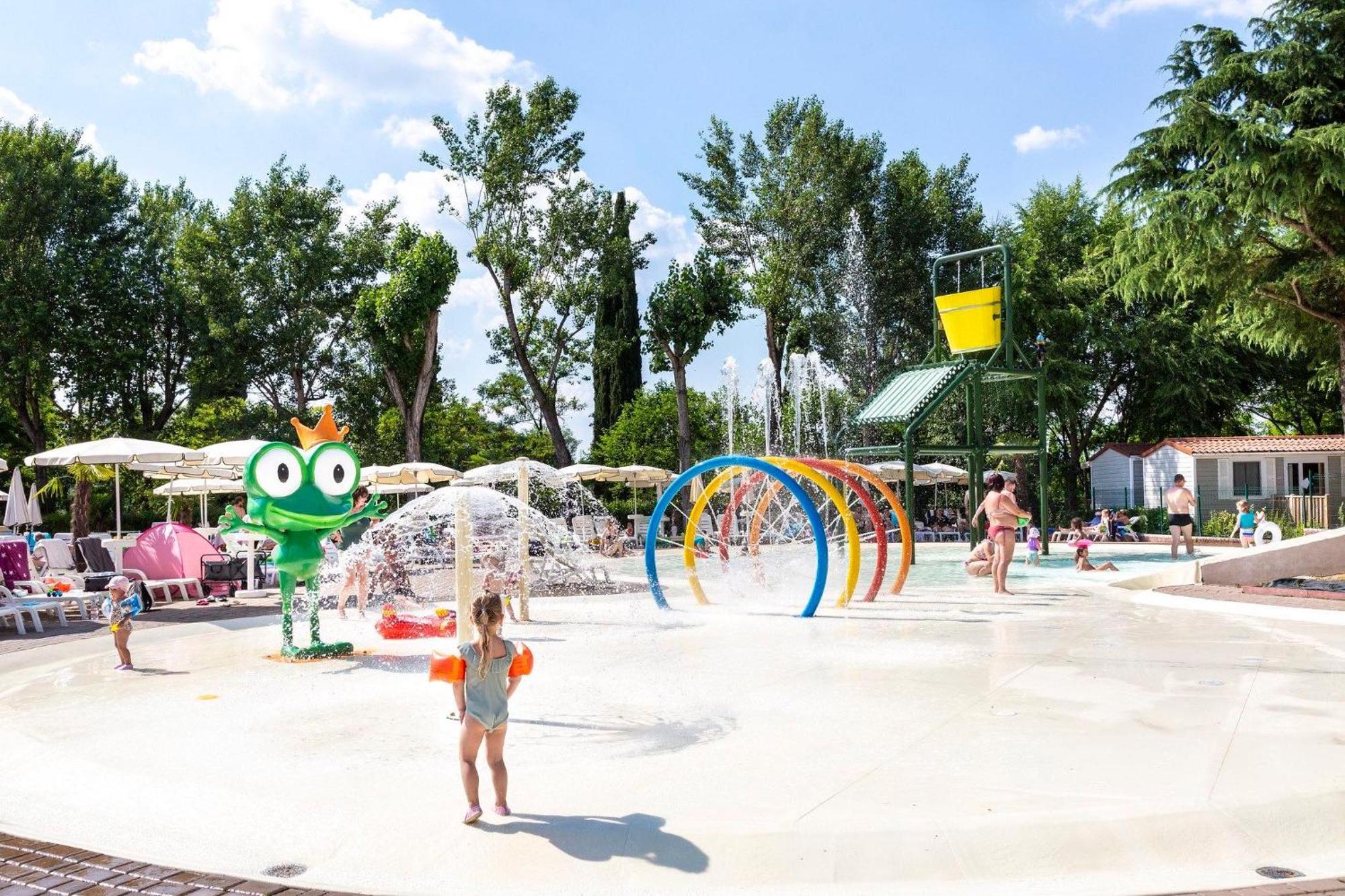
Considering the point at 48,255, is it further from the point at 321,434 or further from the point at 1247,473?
the point at 1247,473

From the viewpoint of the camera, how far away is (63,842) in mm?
4898

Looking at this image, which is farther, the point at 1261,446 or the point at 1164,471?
the point at 1164,471

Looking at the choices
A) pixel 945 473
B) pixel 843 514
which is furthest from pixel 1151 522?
pixel 843 514

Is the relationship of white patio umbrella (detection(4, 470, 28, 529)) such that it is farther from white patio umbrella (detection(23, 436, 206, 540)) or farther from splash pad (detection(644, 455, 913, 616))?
splash pad (detection(644, 455, 913, 616))

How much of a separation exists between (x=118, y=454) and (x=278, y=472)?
9201mm

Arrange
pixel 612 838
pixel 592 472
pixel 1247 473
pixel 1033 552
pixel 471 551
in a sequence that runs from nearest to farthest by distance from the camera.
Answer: pixel 612 838 → pixel 471 551 → pixel 1033 552 → pixel 592 472 → pixel 1247 473

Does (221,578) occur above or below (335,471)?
below

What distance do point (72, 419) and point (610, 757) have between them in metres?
39.1

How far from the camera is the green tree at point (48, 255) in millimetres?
33656

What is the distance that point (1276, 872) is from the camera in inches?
169

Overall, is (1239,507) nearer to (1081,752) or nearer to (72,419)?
(1081,752)

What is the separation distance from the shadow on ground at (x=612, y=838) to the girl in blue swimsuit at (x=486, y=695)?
22cm

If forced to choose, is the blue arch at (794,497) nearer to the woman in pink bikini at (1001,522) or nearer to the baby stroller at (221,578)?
the woman in pink bikini at (1001,522)

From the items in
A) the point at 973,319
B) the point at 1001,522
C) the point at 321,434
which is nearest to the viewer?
the point at 321,434
